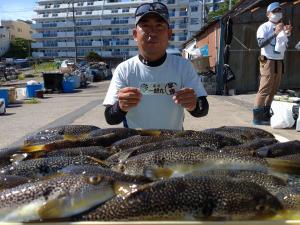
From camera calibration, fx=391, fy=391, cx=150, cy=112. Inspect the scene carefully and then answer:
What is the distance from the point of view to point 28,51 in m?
124

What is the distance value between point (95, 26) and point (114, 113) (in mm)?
112494

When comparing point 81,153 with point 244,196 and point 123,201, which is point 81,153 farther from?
point 244,196

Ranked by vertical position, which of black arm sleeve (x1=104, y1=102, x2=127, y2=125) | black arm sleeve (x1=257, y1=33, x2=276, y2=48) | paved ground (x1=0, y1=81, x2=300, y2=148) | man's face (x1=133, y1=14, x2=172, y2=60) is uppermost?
black arm sleeve (x1=257, y1=33, x2=276, y2=48)

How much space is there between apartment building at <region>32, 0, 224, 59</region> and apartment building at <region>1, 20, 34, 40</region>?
14713 mm

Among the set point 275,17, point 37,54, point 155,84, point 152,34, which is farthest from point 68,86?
point 37,54

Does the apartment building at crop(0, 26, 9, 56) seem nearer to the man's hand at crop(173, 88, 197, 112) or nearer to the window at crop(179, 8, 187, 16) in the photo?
the window at crop(179, 8, 187, 16)

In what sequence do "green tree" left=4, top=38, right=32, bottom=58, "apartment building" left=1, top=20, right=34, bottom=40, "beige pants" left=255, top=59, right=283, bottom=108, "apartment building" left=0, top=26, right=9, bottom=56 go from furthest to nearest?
"apartment building" left=1, top=20, right=34, bottom=40 → "green tree" left=4, top=38, right=32, bottom=58 → "apartment building" left=0, top=26, right=9, bottom=56 → "beige pants" left=255, top=59, right=283, bottom=108

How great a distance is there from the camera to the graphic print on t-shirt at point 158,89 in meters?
4.00

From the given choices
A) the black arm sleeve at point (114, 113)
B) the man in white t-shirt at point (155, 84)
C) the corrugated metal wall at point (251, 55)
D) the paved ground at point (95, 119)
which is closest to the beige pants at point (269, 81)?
the paved ground at point (95, 119)

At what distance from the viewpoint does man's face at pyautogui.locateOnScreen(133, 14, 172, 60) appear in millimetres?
3655

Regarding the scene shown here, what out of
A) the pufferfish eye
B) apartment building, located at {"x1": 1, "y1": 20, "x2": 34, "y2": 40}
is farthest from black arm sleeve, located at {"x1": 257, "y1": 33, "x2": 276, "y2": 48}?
apartment building, located at {"x1": 1, "y1": 20, "x2": 34, "y2": 40}

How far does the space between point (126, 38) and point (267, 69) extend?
100 m

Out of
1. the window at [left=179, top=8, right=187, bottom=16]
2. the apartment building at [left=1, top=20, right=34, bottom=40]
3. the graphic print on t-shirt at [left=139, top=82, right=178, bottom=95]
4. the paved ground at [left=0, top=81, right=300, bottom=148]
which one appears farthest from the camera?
the apartment building at [left=1, top=20, right=34, bottom=40]

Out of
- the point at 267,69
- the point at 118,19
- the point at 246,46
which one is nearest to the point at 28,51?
the point at 118,19
